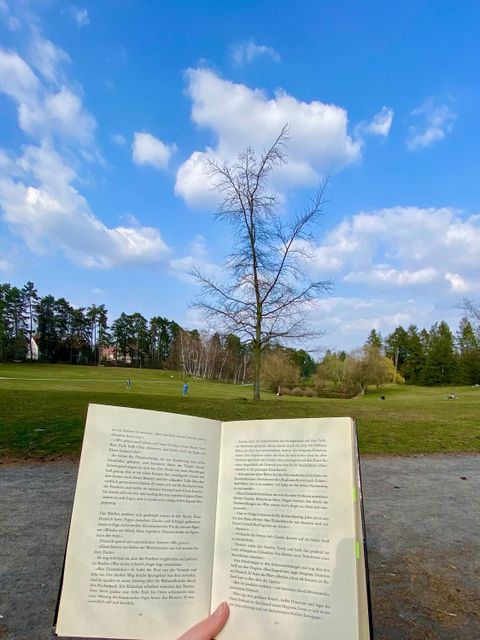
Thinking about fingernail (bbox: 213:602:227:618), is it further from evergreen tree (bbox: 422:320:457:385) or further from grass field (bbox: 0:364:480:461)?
evergreen tree (bbox: 422:320:457:385)

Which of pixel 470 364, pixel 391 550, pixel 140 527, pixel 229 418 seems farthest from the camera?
pixel 470 364

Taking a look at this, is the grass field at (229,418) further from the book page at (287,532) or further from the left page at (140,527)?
the book page at (287,532)

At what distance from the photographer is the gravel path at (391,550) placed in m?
3.00

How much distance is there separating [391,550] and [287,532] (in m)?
3.12

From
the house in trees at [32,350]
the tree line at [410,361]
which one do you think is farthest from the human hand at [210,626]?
the house in trees at [32,350]

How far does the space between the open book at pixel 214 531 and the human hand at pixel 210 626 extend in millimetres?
46

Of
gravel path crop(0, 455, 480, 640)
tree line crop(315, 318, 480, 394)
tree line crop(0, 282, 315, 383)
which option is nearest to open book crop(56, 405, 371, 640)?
gravel path crop(0, 455, 480, 640)

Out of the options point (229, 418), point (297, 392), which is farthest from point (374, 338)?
point (229, 418)

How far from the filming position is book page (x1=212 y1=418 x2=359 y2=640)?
1.69m

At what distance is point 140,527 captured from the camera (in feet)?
6.13

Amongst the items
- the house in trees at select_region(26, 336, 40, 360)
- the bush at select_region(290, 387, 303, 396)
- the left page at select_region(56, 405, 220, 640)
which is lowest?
the bush at select_region(290, 387, 303, 396)

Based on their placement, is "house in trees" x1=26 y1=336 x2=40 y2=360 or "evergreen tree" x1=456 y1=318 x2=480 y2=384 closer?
"evergreen tree" x1=456 y1=318 x2=480 y2=384

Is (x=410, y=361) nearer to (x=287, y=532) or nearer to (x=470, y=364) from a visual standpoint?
(x=470, y=364)

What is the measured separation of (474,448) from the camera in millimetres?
10125
